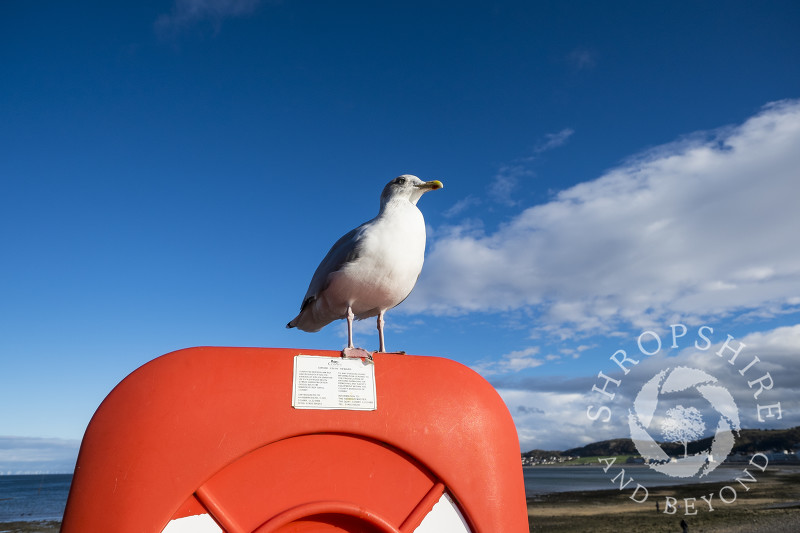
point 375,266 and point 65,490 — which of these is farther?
point 65,490

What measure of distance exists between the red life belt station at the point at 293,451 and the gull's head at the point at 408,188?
1.53 meters

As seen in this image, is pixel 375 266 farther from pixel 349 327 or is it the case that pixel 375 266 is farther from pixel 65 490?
pixel 65 490

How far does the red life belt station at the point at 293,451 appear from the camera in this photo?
8.34ft

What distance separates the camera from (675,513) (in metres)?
24.2

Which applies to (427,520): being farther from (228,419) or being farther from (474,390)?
(228,419)

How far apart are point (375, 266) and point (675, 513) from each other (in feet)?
87.4

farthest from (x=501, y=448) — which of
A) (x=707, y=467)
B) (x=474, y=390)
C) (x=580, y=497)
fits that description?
(x=707, y=467)

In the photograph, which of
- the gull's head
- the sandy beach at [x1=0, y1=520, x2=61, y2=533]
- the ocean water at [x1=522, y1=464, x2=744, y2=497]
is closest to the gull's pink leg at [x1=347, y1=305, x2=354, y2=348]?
the gull's head

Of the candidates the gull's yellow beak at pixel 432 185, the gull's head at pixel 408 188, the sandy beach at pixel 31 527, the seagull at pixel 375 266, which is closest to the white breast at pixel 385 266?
the seagull at pixel 375 266

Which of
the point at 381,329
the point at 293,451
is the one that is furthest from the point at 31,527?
the point at 293,451

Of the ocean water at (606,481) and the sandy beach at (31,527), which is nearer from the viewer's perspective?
the sandy beach at (31,527)

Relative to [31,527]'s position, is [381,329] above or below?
above

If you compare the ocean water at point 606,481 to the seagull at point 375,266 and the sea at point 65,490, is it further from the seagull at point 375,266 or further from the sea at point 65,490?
the seagull at point 375,266

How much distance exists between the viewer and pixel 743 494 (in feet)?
105
